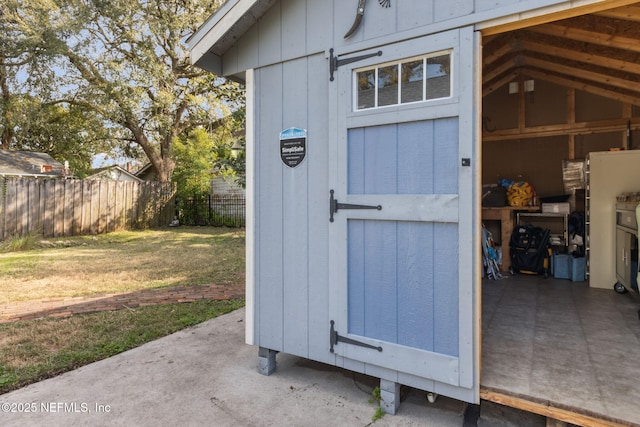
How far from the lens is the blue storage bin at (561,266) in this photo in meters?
4.73

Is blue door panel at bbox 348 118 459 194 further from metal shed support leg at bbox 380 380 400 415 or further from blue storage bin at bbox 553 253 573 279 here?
blue storage bin at bbox 553 253 573 279

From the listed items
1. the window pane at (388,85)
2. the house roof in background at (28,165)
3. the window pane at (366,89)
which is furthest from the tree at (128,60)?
the window pane at (388,85)

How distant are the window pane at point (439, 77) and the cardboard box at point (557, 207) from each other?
3.94m

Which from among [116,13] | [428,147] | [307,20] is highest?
[116,13]

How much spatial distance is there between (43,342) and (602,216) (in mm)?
5670

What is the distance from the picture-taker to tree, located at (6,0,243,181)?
11.7 meters

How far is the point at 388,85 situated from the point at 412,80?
0.47 ft

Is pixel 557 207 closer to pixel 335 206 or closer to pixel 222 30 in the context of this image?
pixel 335 206

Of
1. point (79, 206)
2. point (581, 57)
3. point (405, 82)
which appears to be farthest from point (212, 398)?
point (79, 206)

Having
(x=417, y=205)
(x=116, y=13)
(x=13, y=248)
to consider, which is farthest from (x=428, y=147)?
(x=116, y=13)

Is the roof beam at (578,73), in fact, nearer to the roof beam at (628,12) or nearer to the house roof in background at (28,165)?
the roof beam at (628,12)

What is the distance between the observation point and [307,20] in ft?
8.18

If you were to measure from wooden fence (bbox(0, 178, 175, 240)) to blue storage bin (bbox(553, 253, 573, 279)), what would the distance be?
435 inches

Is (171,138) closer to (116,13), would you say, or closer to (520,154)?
(116,13)
